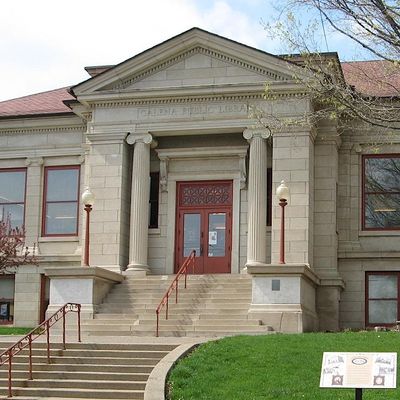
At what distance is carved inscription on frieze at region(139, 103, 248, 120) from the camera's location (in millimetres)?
27656

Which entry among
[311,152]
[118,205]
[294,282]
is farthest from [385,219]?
[118,205]

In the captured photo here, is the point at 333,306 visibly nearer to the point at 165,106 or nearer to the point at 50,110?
the point at 165,106

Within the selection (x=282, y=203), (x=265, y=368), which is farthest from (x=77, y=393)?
(x=282, y=203)

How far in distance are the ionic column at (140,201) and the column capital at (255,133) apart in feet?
9.92

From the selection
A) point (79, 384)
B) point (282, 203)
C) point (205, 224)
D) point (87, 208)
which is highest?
point (282, 203)

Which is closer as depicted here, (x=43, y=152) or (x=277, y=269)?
(x=277, y=269)

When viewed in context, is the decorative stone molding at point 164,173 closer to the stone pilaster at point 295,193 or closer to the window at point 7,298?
the stone pilaster at point 295,193

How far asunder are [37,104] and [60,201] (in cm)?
414

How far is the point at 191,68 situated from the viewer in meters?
28.3

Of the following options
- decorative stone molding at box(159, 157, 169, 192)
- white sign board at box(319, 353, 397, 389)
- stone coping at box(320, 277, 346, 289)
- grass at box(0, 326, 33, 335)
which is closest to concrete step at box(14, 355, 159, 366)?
white sign board at box(319, 353, 397, 389)

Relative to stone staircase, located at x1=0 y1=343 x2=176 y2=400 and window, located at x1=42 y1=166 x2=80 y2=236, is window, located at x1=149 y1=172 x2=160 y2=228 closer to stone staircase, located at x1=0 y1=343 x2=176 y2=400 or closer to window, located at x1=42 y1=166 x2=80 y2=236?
window, located at x1=42 y1=166 x2=80 y2=236

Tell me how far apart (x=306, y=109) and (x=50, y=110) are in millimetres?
9792

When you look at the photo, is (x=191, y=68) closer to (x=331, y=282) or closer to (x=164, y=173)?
(x=164, y=173)

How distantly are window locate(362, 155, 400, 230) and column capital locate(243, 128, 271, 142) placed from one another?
3.81m
